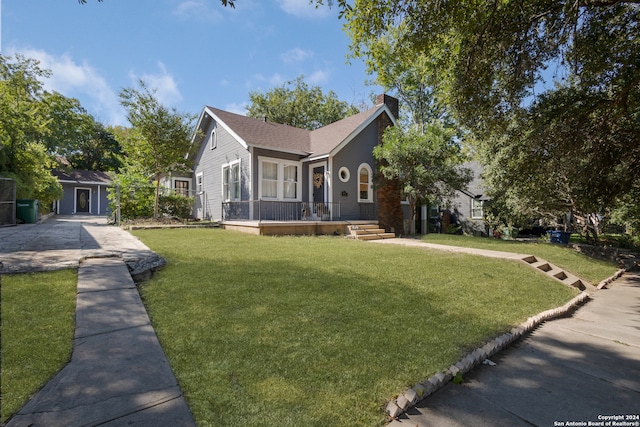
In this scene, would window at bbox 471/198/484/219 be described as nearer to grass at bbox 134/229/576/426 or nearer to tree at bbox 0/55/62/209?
grass at bbox 134/229/576/426

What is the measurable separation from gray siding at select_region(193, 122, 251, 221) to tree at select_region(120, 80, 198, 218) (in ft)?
5.02

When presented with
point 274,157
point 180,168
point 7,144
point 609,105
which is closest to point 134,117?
point 180,168

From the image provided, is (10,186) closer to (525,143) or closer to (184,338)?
(184,338)

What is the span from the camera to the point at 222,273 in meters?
5.26

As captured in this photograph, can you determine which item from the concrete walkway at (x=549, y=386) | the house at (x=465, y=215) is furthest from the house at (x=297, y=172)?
the concrete walkway at (x=549, y=386)

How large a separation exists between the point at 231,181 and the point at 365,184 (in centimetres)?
655

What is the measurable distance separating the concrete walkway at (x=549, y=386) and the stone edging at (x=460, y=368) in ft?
0.16

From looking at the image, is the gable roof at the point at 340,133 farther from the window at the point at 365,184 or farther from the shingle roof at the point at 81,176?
the shingle roof at the point at 81,176

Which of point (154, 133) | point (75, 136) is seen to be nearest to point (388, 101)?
point (154, 133)

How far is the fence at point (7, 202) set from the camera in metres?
11.8

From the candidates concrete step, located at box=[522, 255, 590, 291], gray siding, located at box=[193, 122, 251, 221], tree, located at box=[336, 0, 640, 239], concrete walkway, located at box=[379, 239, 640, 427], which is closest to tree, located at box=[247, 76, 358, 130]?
gray siding, located at box=[193, 122, 251, 221]

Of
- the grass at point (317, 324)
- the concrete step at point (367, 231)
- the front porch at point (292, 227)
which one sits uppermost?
the front porch at point (292, 227)

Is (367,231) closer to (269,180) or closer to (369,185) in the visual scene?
(369,185)

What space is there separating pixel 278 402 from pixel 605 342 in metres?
4.35
